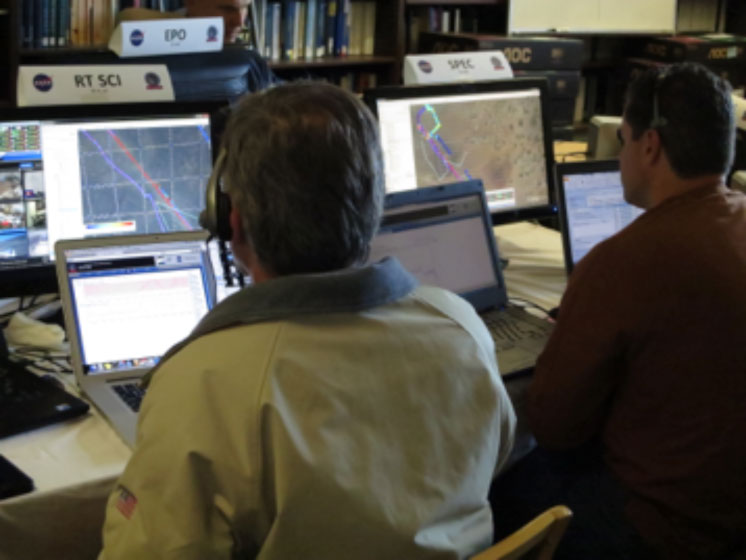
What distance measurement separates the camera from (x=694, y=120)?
1.54 meters

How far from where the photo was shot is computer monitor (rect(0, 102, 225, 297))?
63.6 inches

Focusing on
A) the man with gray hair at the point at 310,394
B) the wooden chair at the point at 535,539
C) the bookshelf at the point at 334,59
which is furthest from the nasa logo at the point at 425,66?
the bookshelf at the point at 334,59

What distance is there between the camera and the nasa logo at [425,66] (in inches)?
86.5

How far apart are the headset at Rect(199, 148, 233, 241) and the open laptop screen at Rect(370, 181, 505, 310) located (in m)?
0.63

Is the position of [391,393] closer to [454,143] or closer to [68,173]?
[68,173]

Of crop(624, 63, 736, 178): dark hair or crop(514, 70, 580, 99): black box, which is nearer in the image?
crop(624, 63, 736, 178): dark hair

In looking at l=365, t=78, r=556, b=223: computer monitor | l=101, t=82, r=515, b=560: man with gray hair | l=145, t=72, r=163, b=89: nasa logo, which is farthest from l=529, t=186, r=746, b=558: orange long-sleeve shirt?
l=145, t=72, r=163, b=89: nasa logo

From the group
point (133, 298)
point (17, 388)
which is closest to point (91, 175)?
point (133, 298)

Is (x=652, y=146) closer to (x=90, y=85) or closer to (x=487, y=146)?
(x=487, y=146)

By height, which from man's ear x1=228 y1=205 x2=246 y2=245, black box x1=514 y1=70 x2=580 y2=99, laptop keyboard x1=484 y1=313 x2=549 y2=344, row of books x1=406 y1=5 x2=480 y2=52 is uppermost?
row of books x1=406 y1=5 x2=480 y2=52

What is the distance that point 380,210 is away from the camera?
40.2 inches

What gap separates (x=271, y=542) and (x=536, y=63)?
95.2 inches

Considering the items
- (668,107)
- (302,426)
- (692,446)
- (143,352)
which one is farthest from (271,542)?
(668,107)

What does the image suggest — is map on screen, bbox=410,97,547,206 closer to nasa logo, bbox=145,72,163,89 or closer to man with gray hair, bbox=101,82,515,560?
nasa logo, bbox=145,72,163,89
